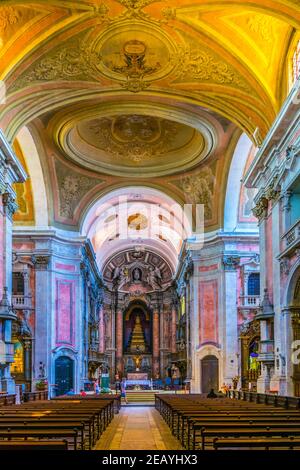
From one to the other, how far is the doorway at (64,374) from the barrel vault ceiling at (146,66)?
9745 millimetres

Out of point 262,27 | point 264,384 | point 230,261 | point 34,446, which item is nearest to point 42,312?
point 230,261

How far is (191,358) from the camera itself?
1390 inches

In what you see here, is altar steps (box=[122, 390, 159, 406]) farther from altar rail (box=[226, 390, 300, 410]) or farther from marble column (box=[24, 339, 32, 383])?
altar rail (box=[226, 390, 300, 410])

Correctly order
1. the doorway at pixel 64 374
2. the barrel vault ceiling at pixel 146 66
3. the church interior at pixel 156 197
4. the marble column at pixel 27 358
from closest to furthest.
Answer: the church interior at pixel 156 197, the barrel vault ceiling at pixel 146 66, the marble column at pixel 27 358, the doorway at pixel 64 374

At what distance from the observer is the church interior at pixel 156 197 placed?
17.3 m

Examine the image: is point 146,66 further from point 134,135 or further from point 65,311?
point 65,311

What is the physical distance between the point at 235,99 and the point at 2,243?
29.8ft

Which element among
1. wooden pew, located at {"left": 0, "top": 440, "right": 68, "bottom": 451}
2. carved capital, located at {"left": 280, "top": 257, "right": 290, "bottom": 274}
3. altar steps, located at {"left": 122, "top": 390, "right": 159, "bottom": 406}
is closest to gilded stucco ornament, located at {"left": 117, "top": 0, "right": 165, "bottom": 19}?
carved capital, located at {"left": 280, "top": 257, "right": 290, "bottom": 274}

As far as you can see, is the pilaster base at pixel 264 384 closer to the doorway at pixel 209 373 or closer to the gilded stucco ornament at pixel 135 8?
the gilded stucco ornament at pixel 135 8

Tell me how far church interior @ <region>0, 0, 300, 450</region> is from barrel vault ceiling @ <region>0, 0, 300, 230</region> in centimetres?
6

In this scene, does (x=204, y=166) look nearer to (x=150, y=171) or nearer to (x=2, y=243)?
(x=150, y=171)

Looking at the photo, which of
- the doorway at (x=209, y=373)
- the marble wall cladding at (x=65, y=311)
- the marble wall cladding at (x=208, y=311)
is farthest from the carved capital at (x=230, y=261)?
the marble wall cladding at (x=65, y=311)

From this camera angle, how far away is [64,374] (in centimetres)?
3309
